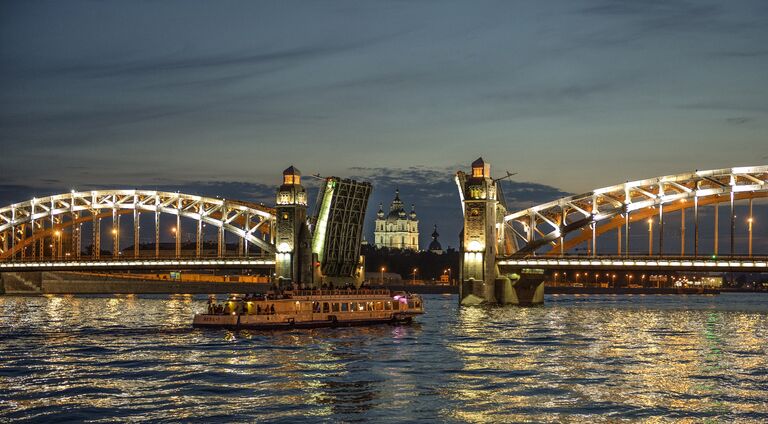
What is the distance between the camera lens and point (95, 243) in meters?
126

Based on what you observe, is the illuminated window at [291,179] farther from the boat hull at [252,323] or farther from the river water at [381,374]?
the river water at [381,374]

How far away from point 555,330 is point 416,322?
38.6ft

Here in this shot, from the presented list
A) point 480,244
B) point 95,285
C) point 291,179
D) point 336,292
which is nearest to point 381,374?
point 336,292

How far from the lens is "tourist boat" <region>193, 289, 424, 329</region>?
6072cm

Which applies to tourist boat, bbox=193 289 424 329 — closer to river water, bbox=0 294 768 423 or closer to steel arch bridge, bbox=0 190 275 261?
river water, bbox=0 294 768 423

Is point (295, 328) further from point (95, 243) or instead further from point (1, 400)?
point (95, 243)

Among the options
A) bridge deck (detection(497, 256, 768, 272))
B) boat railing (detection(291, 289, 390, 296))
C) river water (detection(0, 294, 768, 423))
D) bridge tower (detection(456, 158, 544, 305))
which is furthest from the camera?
bridge tower (detection(456, 158, 544, 305))

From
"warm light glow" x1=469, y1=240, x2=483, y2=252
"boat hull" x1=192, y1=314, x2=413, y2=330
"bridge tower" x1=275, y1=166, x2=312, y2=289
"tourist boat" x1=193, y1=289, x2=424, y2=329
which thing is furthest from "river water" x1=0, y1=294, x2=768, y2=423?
"bridge tower" x1=275, y1=166, x2=312, y2=289

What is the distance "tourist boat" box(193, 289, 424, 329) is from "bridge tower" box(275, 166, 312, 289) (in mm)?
34638

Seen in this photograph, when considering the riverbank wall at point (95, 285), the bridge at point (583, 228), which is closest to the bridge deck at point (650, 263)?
the bridge at point (583, 228)

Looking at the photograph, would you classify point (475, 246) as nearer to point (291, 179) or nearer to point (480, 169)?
point (480, 169)

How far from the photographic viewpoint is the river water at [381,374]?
3169 cm

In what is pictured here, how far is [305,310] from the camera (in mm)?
62938

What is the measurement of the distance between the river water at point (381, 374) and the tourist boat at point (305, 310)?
1252 mm
